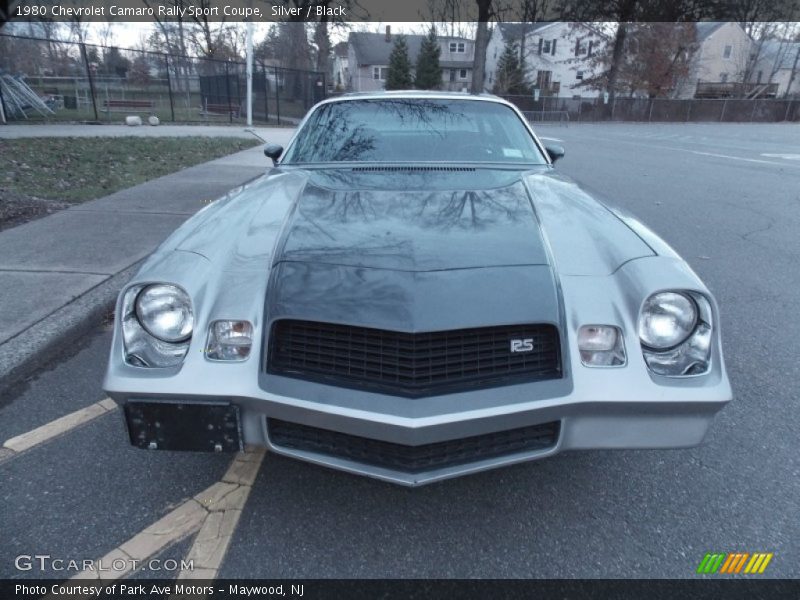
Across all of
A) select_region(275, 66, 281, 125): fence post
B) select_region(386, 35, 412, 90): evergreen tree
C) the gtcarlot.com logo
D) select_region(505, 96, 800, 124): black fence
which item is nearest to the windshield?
the gtcarlot.com logo

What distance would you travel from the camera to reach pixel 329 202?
247 cm

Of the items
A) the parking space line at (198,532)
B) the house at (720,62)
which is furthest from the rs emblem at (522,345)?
the house at (720,62)

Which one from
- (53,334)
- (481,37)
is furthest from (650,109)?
(53,334)

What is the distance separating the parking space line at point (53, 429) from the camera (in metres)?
2.37

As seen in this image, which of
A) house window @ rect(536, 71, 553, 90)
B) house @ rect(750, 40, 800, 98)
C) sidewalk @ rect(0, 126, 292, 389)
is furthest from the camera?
house @ rect(750, 40, 800, 98)

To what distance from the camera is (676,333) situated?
1.86 m

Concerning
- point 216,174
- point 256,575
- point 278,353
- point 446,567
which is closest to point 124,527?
point 256,575

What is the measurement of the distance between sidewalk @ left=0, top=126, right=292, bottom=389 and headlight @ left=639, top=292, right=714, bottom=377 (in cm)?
302

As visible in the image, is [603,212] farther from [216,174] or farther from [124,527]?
[216,174]

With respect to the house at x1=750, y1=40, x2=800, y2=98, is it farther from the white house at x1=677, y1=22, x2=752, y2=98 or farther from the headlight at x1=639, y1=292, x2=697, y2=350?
the headlight at x1=639, y1=292, x2=697, y2=350

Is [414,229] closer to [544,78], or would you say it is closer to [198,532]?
[198,532]

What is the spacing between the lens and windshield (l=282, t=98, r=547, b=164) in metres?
3.25

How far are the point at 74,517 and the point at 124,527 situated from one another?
201 mm

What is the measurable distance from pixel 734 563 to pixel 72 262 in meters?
4.62
